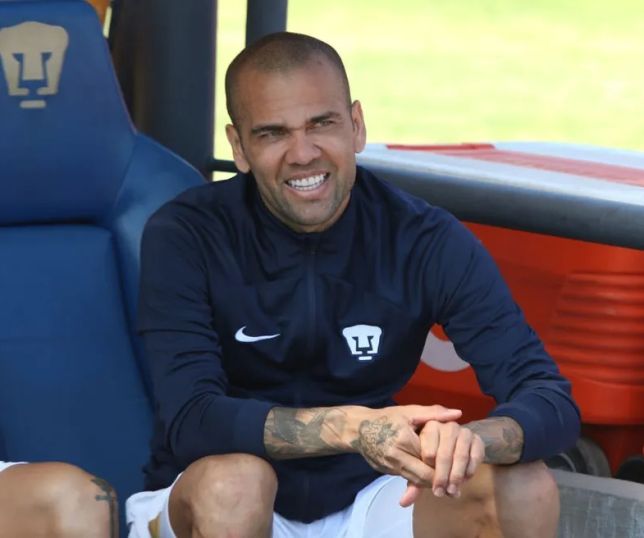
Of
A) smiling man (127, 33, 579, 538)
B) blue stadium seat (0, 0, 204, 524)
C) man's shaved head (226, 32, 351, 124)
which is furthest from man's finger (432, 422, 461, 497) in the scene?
blue stadium seat (0, 0, 204, 524)

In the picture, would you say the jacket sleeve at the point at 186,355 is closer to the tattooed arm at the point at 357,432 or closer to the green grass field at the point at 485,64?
the tattooed arm at the point at 357,432

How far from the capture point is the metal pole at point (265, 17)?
3.40 metres

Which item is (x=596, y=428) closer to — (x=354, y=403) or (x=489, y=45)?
(x=354, y=403)

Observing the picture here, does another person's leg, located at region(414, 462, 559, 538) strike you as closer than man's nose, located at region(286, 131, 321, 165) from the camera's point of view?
Yes

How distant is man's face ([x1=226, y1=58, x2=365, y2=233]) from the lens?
2.48 m

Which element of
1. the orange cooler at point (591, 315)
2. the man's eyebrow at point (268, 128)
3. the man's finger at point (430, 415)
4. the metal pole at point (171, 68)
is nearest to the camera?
the man's finger at point (430, 415)

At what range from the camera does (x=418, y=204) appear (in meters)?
2.60

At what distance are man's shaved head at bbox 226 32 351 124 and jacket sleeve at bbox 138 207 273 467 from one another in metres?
0.23

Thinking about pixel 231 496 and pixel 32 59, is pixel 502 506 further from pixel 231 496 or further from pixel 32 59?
pixel 32 59

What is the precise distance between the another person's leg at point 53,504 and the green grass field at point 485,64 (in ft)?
26.0

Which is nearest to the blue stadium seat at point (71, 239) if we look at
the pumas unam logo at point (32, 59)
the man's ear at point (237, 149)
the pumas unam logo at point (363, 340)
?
the pumas unam logo at point (32, 59)

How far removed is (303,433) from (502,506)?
0.90 ft

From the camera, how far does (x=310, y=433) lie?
7.50 feet

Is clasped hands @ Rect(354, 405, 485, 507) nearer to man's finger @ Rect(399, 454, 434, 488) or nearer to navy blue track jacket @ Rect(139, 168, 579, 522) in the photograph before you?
man's finger @ Rect(399, 454, 434, 488)
